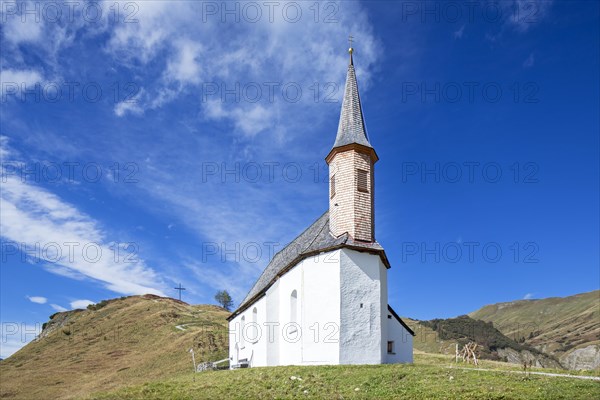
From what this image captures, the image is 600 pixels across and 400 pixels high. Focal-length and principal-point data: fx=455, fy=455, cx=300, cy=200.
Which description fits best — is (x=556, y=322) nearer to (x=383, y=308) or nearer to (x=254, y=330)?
(x=254, y=330)

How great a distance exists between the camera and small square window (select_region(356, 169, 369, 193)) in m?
24.0

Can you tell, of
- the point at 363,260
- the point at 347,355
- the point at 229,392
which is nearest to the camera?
the point at 229,392

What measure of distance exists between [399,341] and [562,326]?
445 ft

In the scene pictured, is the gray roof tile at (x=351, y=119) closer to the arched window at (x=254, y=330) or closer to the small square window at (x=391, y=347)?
the small square window at (x=391, y=347)

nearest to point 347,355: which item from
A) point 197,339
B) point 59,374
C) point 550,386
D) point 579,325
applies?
point 550,386

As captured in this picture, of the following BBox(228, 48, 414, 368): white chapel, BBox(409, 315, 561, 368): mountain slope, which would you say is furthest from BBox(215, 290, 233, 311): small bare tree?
BBox(228, 48, 414, 368): white chapel

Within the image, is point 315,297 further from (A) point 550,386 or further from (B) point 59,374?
(B) point 59,374

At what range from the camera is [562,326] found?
450ft

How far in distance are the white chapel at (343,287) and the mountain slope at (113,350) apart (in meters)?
17.4

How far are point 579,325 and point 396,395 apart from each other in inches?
5498

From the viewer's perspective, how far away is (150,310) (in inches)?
2837

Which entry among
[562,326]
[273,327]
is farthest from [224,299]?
[562,326]

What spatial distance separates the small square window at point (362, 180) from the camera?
2398 cm

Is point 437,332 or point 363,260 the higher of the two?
point 363,260
